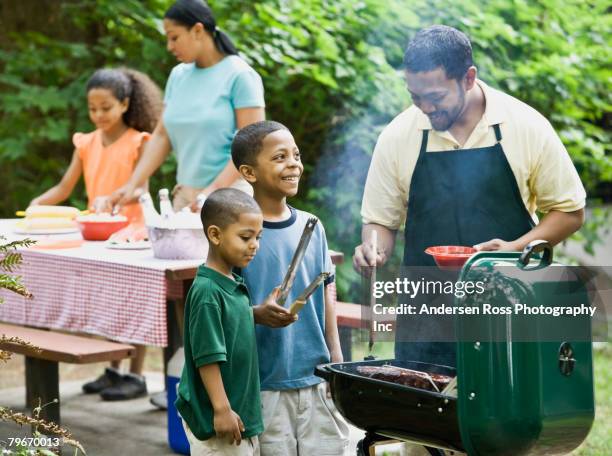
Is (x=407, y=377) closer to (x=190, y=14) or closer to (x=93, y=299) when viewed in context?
(x=93, y=299)

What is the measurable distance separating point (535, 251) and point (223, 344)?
3.03ft

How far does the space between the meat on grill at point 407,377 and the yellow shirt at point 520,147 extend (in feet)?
2.39

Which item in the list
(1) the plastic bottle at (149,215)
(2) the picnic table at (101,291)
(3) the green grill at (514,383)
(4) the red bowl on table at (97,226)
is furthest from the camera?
(4) the red bowl on table at (97,226)

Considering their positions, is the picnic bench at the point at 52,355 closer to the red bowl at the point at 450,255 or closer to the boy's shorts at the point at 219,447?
the boy's shorts at the point at 219,447

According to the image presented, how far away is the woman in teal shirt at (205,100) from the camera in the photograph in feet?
16.8

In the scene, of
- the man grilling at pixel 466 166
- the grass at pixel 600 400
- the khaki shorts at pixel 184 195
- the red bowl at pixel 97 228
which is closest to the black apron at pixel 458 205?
the man grilling at pixel 466 166

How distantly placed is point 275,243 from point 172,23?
2018mm

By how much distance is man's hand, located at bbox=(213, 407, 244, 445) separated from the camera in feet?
10.4

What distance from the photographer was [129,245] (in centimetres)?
495

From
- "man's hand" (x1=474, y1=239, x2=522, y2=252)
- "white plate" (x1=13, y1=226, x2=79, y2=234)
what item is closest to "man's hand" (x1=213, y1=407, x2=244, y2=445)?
"man's hand" (x1=474, y1=239, x2=522, y2=252)

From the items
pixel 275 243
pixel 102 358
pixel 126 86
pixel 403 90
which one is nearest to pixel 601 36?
pixel 403 90

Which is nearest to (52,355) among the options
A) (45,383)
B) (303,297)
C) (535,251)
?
(45,383)

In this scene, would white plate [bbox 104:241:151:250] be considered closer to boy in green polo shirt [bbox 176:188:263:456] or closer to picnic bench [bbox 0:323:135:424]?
picnic bench [bbox 0:323:135:424]

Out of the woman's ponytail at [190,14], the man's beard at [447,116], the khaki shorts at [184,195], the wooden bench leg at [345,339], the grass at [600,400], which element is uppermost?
the woman's ponytail at [190,14]
